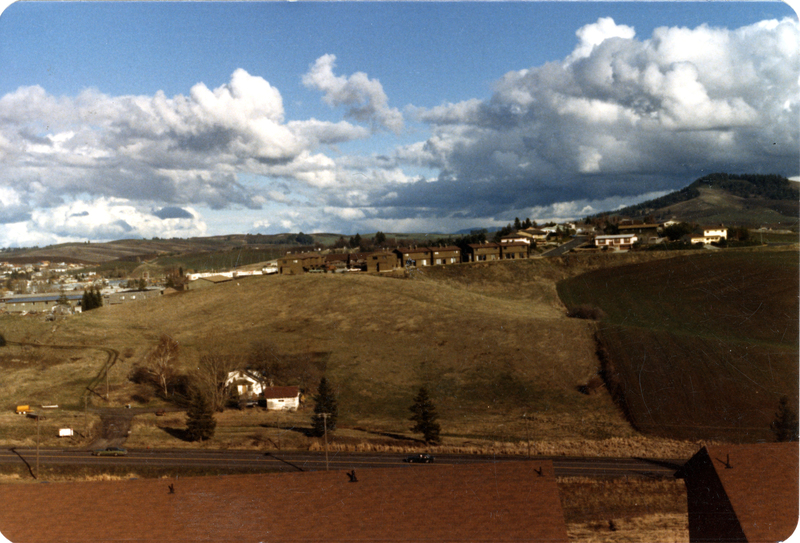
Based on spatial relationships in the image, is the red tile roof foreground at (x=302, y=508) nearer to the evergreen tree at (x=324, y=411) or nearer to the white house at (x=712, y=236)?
the evergreen tree at (x=324, y=411)

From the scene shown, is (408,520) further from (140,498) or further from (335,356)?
(335,356)

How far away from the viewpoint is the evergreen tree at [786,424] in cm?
2733

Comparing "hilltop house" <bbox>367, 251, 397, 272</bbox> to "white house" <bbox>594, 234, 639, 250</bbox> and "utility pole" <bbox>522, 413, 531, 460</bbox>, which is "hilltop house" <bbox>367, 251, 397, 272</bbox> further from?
"utility pole" <bbox>522, 413, 531, 460</bbox>

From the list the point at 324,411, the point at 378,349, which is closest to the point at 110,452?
the point at 324,411

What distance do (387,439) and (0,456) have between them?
2254cm

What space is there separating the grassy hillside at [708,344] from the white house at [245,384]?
108 feet

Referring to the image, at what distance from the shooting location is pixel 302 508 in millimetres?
12047

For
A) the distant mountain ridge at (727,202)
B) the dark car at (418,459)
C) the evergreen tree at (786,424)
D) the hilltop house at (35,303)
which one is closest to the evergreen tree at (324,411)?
the dark car at (418,459)

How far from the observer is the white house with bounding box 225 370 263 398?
4488 cm

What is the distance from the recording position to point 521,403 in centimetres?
3825

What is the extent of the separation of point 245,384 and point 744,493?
40.9 meters

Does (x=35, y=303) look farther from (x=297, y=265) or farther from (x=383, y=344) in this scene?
(x=383, y=344)

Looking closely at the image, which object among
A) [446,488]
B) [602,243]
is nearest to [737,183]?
[602,243]

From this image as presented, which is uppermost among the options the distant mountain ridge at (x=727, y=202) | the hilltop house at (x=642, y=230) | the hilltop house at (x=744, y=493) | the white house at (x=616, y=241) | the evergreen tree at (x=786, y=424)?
the distant mountain ridge at (x=727, y=202)
